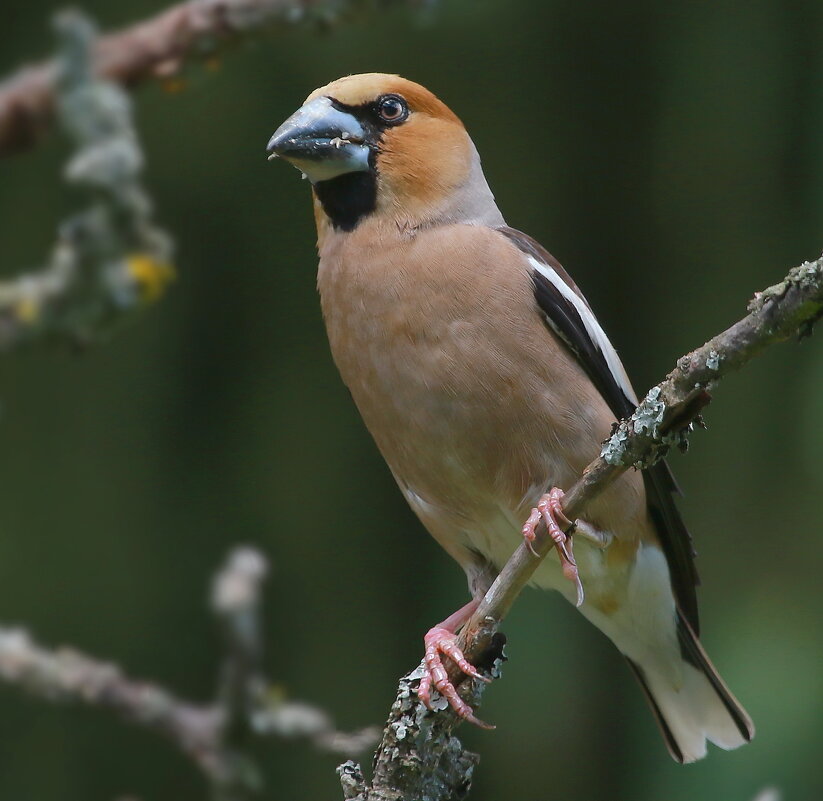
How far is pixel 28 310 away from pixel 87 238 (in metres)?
0.08

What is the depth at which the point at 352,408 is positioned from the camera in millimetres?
3240

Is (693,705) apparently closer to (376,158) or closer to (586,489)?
(586,489)

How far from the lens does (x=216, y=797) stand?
3.27 ft

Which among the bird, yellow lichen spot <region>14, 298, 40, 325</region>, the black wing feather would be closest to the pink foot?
the bird

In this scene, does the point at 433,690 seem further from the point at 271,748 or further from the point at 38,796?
the point at 38,796

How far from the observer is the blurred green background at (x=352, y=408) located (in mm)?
2971

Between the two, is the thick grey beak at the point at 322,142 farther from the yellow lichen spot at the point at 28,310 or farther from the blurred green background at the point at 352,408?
the yellow lichen spot at the point at 28,310

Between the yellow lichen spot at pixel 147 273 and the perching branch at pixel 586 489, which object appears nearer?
the yellow lichen spot at pixel 147 273

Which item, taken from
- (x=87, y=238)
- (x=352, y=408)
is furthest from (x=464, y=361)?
(x=352, y=408)

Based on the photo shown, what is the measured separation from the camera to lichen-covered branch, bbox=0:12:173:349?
1.03 meters

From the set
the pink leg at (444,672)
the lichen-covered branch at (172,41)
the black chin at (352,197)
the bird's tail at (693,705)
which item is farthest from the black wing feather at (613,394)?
the lichen-covered branch at (172,41)

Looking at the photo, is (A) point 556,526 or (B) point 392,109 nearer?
(A) point 556,526

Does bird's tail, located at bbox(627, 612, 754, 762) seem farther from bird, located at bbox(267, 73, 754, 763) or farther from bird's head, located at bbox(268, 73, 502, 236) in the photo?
bird's head, located at bbox(268, 73, 502, 236)

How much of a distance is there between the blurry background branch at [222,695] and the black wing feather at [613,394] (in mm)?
985
